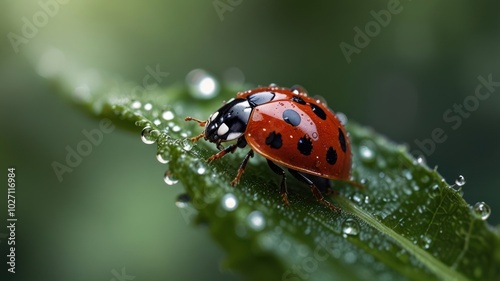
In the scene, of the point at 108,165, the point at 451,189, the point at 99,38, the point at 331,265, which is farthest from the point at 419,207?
the point at 99,38

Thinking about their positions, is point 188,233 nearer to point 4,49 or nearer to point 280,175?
point 280,175

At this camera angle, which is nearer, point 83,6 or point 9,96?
point 9,96

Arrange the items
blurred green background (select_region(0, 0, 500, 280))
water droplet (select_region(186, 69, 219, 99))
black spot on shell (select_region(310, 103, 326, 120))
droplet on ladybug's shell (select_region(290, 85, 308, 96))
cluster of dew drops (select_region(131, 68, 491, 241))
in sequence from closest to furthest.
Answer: cluster of dew drops (select_region(131, 68, 491, 241))
black spot on shell (select_region(310, 103, 326, 120))
droplet on ladybug's shell (select_region(290, 85, 308, 96))
water droplet (select_region(186, 69, 219, 99))
blurred green background (select_region(0, 0, 500, 280))

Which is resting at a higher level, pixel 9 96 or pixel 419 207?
pixel 419 207

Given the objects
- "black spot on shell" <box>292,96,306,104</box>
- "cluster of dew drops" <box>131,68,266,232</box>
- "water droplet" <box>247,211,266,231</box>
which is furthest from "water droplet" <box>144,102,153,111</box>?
"water droplet" <box>247,211,266,231</box>

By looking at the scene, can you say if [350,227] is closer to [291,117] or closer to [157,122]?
[291,117]

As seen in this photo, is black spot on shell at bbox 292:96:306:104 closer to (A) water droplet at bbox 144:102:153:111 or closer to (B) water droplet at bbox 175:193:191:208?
(A) water droplet at bbox 144:102:153:111
